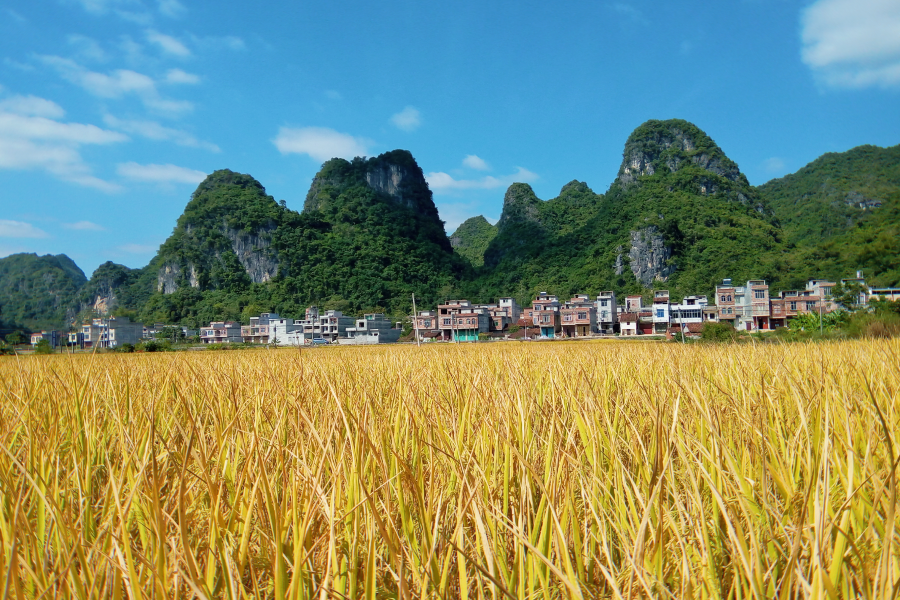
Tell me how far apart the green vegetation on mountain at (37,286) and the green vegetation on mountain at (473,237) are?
221 ft

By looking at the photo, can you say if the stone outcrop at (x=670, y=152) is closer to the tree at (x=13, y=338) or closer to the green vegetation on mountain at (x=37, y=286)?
the tree at (x=13, y=338)

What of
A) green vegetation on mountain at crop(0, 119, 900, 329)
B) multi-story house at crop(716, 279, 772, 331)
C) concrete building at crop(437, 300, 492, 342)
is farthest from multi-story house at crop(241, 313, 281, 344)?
multi-story house at crop(716, 279, 772, 331)

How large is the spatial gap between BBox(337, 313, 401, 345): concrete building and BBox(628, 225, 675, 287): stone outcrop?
31.3 metres

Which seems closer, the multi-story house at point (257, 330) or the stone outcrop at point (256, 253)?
the multi-story house at point (257, 330)

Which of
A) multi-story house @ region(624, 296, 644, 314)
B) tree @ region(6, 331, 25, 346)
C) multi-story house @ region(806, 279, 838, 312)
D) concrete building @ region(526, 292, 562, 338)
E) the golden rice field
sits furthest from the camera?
multi-story house @ region(624, 296, 644, 314)

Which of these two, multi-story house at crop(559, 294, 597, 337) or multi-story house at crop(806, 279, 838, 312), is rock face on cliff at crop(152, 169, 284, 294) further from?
multi-story house at crop(806, 279, 838, 312)

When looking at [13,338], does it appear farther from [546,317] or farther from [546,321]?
[546,317]

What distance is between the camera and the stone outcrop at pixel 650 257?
59.7m

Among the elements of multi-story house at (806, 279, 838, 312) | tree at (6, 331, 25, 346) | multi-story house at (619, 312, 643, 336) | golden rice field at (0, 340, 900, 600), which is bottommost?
multi-story house at (619, 312, 643, 336)

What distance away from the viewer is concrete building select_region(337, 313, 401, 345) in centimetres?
4712

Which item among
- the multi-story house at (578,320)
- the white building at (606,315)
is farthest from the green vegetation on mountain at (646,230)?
the multi-story house at (578,320)

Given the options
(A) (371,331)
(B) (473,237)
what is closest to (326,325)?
(A) (371,331)

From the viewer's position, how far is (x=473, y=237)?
108 metres

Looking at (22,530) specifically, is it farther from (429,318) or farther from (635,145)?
(635,145)
